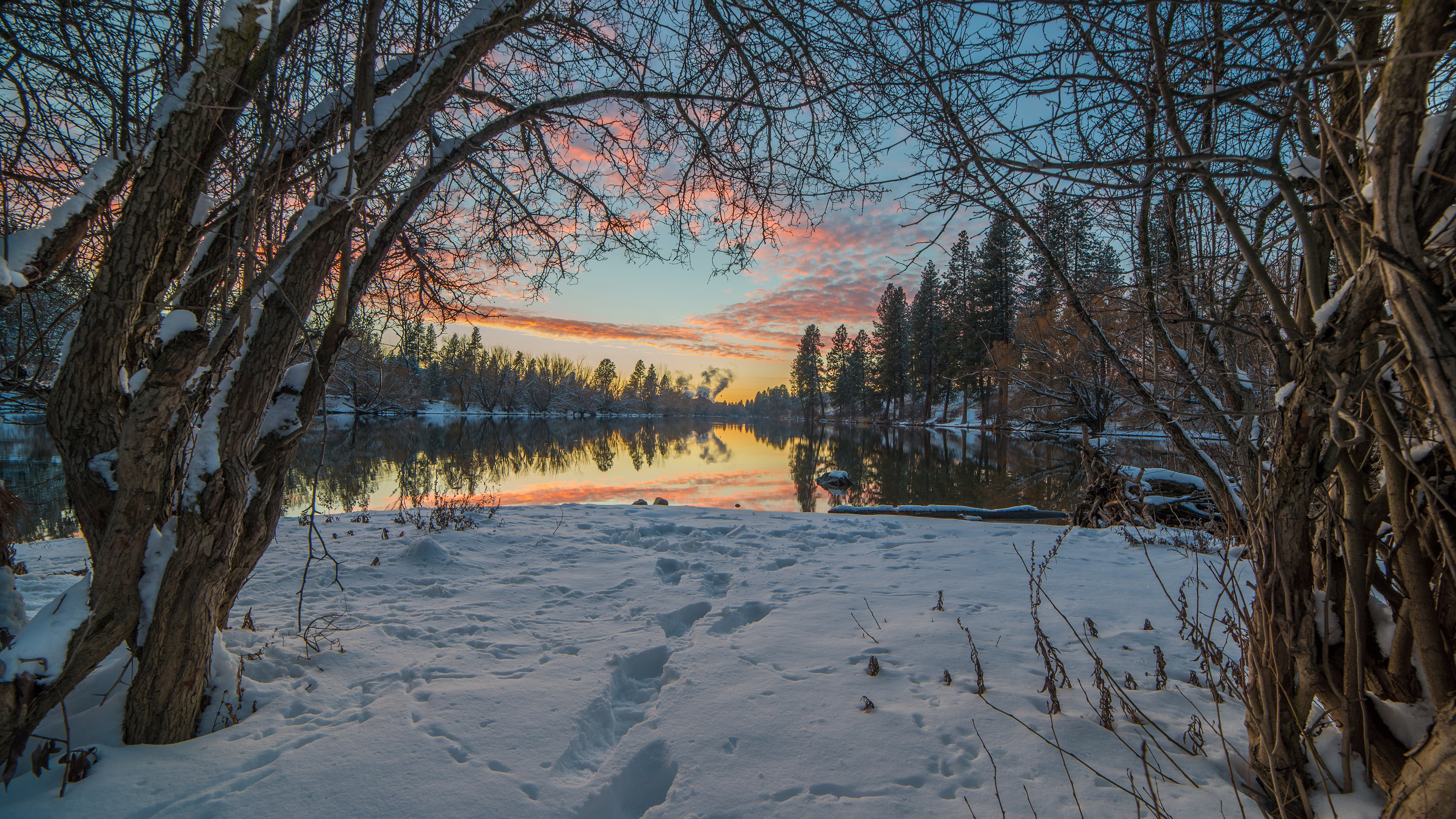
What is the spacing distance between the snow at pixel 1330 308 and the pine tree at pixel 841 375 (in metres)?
58.0

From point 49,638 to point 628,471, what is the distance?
1661 centimetres

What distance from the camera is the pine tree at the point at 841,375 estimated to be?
200 feet

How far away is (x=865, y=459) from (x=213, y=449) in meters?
19.7

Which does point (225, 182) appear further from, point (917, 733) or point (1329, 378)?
point (1329, 378)

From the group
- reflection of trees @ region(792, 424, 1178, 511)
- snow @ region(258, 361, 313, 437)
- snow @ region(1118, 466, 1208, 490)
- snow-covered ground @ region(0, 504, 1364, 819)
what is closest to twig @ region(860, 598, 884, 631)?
snow-covered ground @ region(0, 504, 1364, 819)

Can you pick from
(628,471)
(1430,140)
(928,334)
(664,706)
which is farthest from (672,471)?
(928,334)

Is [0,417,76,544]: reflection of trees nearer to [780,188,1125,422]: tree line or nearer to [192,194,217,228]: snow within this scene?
[192,194,217,228]: snow

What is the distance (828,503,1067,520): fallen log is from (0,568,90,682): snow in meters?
8.07

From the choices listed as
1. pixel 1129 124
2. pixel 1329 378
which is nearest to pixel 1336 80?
pixel 1329 378

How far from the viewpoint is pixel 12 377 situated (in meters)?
2.27

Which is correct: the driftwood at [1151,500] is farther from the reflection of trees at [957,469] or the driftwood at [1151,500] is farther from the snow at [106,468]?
the snow at [106,468]

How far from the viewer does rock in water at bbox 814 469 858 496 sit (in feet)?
44.7

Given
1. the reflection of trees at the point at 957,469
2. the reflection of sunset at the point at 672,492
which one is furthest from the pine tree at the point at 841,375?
the reflection of sunset at the point at 672,492

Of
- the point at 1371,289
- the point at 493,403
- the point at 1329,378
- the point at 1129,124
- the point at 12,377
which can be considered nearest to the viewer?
the point at 1371,289
